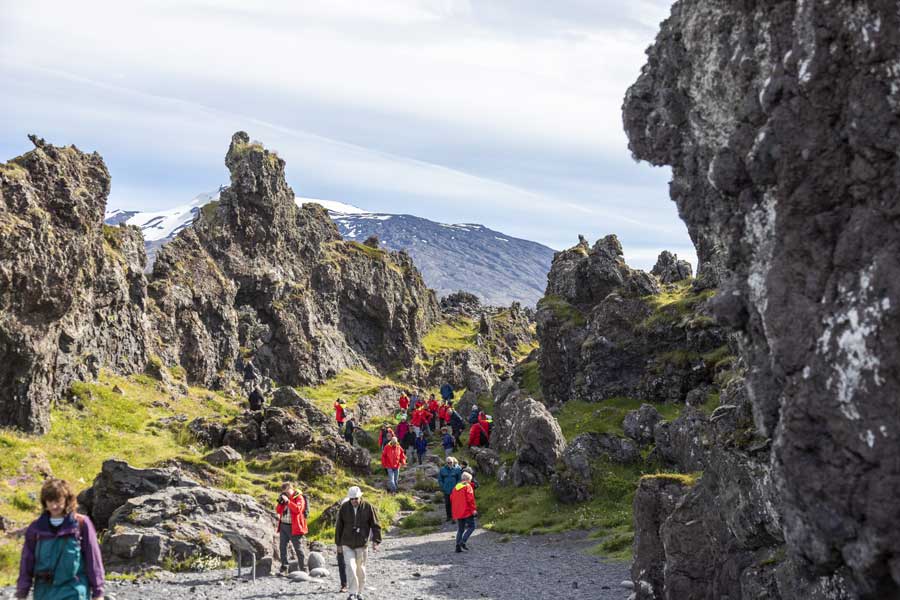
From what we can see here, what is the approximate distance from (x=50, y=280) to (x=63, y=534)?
32.3 metres

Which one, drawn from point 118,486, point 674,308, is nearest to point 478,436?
point 674,308

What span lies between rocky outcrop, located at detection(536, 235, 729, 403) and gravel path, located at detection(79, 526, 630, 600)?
18757 mm

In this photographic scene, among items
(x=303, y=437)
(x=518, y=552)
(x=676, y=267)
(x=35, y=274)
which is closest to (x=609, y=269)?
(x=676, y=267)

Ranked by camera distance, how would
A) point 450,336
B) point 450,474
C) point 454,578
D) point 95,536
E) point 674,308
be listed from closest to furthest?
point 95,536, point 454,578, point 450,474, point 674,308, point 450,336

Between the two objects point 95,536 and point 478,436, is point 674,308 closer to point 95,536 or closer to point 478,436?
point 478,436

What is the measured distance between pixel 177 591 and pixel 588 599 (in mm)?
11704

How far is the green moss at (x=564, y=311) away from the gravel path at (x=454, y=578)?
31.1 m

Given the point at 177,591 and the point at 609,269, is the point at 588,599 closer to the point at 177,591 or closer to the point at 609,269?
the point at 177,591

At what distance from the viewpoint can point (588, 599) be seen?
20.9 meters

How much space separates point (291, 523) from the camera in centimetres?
2447

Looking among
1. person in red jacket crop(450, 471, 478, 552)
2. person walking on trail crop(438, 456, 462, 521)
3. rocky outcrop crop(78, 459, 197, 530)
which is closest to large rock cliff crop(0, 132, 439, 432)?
rocky outcrop crop(78, 459, 197, 530)

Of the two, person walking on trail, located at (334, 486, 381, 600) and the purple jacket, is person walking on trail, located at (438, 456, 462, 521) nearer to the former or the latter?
person walking on trail, located at (334, 486, 381, 600)

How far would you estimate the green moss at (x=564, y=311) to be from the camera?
6078cm

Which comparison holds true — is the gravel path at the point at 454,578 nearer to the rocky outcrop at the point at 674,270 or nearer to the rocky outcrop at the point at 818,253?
the rocky outcrop at the point at 818,253
